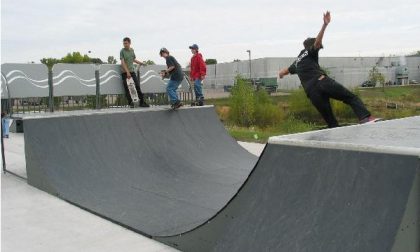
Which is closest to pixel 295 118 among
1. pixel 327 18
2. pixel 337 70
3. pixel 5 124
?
pixel 5 124

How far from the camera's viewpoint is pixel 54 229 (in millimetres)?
4309

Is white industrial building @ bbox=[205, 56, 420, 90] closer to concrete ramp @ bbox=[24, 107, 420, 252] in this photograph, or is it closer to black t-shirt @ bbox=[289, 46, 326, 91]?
concrete ramp @ bbox=[24, 107, 420, 252]

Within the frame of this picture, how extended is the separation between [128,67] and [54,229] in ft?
18.5

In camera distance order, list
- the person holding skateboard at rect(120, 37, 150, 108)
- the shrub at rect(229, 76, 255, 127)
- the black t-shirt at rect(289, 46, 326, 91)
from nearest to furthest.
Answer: the black t-shirt at rect(289, 46, 326, 91), the person holding skateboard at rect(120, 37, 150, 108), the shrub at rect(229, 76, 255, 127)

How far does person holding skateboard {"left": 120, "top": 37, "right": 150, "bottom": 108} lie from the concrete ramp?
80.3 inches

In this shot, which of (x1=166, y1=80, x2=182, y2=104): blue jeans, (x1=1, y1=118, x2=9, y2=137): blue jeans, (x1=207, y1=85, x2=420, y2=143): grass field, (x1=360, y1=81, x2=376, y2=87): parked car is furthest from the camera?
(x1=360, y1=81, x2=376, y2=87): parked car

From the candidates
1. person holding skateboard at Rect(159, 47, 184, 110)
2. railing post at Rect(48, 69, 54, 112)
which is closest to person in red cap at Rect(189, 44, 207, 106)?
person holding skateboard at Rect(159, 47, 184, 110)

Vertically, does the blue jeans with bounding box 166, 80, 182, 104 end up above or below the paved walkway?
above

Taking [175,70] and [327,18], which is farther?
[175,70]

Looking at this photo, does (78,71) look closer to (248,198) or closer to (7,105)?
(7,105)

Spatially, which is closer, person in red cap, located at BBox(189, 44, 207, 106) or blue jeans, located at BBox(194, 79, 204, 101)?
blue jeans, located at BBox(194, 79, 204, 101)

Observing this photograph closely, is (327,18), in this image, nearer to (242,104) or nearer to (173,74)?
(173,74)

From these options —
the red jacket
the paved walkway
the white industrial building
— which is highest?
the white industrial building

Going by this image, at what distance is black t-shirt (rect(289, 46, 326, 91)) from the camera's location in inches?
212
